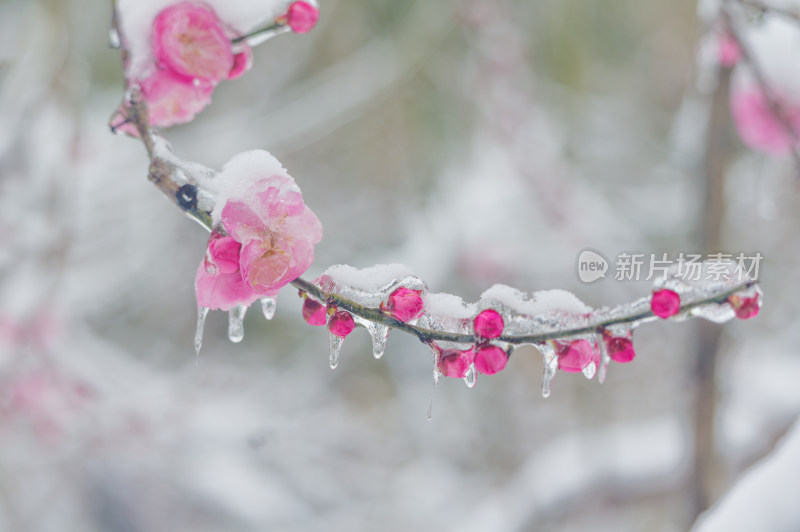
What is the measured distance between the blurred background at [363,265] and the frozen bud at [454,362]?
1.00m

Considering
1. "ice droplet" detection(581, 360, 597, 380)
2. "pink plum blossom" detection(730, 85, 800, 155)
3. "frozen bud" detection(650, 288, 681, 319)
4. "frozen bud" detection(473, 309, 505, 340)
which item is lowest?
"frozen bud" detection(473, 309, 505, 340)

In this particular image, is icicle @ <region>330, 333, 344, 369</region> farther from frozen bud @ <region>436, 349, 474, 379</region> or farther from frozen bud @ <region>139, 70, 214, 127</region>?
frozen bud @ <region>139, 70, 214, 127</region>

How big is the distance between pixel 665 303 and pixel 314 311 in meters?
0.21

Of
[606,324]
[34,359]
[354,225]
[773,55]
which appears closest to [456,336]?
[606,324]

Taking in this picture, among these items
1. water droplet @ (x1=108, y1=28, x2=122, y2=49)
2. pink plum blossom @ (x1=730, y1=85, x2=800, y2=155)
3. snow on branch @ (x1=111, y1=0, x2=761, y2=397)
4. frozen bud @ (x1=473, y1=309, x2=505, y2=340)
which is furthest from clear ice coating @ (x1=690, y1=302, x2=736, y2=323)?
pink plum blossom @ (x1=730, y1=85, x2=800, y2=155)

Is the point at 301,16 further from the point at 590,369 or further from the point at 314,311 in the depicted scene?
the point at 590,369

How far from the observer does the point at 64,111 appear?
137 centimetres

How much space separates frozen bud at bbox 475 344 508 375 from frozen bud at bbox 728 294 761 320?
13 cm

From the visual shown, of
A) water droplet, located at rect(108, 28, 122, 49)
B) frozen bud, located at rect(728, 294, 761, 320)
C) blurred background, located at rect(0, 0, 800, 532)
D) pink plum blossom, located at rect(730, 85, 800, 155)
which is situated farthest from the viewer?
blurred background, located at rect(0, 0, 800, 532)

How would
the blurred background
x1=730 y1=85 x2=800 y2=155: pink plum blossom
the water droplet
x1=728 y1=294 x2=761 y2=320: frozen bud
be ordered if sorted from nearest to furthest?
x1=728 y1=294 x2=761 y2=320: frozen bud → the water droplet → x1=730 y1=85 x2=800 y2=155: pink plum blossom → the blurred background

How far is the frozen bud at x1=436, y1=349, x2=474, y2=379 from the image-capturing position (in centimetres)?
34

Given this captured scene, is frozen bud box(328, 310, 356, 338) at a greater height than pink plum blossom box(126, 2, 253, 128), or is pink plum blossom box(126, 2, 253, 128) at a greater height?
pink plum blossom box(126, 2, 253, 128)

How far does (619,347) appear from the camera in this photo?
1.07ft

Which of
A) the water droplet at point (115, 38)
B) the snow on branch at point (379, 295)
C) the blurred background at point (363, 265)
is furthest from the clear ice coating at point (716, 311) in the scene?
the blurred background at point (363, 265)
